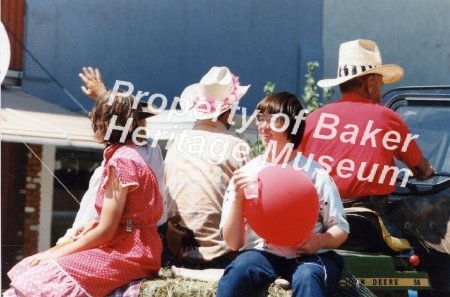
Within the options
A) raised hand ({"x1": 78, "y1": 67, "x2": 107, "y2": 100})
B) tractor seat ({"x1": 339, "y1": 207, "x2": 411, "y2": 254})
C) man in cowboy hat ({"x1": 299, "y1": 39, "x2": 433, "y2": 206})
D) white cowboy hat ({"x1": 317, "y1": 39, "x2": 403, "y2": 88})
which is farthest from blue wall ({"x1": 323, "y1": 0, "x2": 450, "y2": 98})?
tractor seat ({"x1": 339, "y1": 207, "x2": 411, "y2": 254})

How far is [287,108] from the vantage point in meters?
4.10

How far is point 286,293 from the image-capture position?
3.94 m

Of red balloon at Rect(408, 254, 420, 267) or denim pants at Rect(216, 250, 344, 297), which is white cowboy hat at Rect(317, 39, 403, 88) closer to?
A: red balloon at Rect(408, 254, 420, 267)

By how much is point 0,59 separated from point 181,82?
8.63 m

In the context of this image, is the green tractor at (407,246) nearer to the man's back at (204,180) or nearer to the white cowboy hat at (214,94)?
the man's back at (204,180)

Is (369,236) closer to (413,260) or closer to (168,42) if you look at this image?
(413,260)

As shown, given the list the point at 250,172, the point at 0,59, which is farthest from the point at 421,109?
the point at 0,59

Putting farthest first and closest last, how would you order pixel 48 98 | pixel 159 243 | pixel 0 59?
pixel 48 98, pixel 0 59, pixel 159 243

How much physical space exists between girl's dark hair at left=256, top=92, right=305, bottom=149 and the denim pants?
0.56m

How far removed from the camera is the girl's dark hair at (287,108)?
4.11 metres

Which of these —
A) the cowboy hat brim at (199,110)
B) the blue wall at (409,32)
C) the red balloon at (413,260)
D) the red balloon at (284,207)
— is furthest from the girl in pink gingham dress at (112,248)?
the blue wall at (409,32)

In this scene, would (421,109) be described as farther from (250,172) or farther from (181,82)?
(181,82)

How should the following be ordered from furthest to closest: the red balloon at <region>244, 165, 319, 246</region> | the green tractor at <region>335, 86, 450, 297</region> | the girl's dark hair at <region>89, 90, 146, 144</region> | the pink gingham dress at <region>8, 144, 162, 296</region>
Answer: the green tractor at <region>335, 86, 450, 297</region>
the girl's dark hair at <region>89, 90, 146, 144</region>
the pink gingham dress at <region>8, 144, 162, 296</region>
the red balloon at <region>244, 165, 319, 246</region>

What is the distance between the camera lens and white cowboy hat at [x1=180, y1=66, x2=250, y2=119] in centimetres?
512
